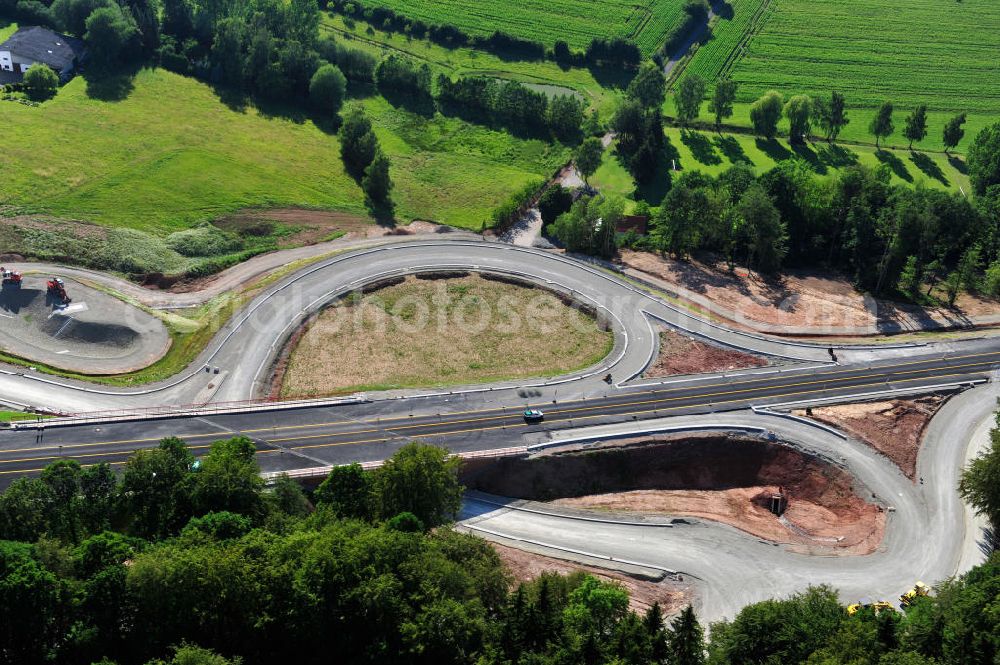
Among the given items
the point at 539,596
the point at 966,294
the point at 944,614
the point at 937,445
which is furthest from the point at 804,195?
the point at 539,596

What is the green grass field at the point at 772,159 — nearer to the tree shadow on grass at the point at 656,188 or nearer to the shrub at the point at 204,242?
the tree shadow on grass at the point at 656,188

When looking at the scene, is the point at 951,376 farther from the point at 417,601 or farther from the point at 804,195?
the point at 417,601

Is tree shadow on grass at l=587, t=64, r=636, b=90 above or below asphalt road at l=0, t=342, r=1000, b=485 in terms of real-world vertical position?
above

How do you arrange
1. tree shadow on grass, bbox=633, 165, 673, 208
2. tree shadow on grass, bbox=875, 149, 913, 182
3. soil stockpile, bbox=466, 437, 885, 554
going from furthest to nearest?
tree shadow on grass, bbox=875, 149, 913, 182, tree shadow on grass, bbox=633, 165, 673, 208, soil stockpile, bbox=466, 437, 885, 554

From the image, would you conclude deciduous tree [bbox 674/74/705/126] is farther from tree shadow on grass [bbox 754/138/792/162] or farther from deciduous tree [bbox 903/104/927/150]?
deciduous tree [bbox 903/104/927/150]

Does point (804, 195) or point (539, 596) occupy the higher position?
point (804, 195)

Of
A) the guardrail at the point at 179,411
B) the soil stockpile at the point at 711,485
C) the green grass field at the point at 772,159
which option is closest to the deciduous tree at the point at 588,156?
the green grass field at the point at 772,159

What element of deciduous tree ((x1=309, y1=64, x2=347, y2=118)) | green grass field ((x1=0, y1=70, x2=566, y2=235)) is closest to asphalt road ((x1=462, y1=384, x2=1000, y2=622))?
green grass field ((x1=0, y1=70, x2=566, y2=235))
